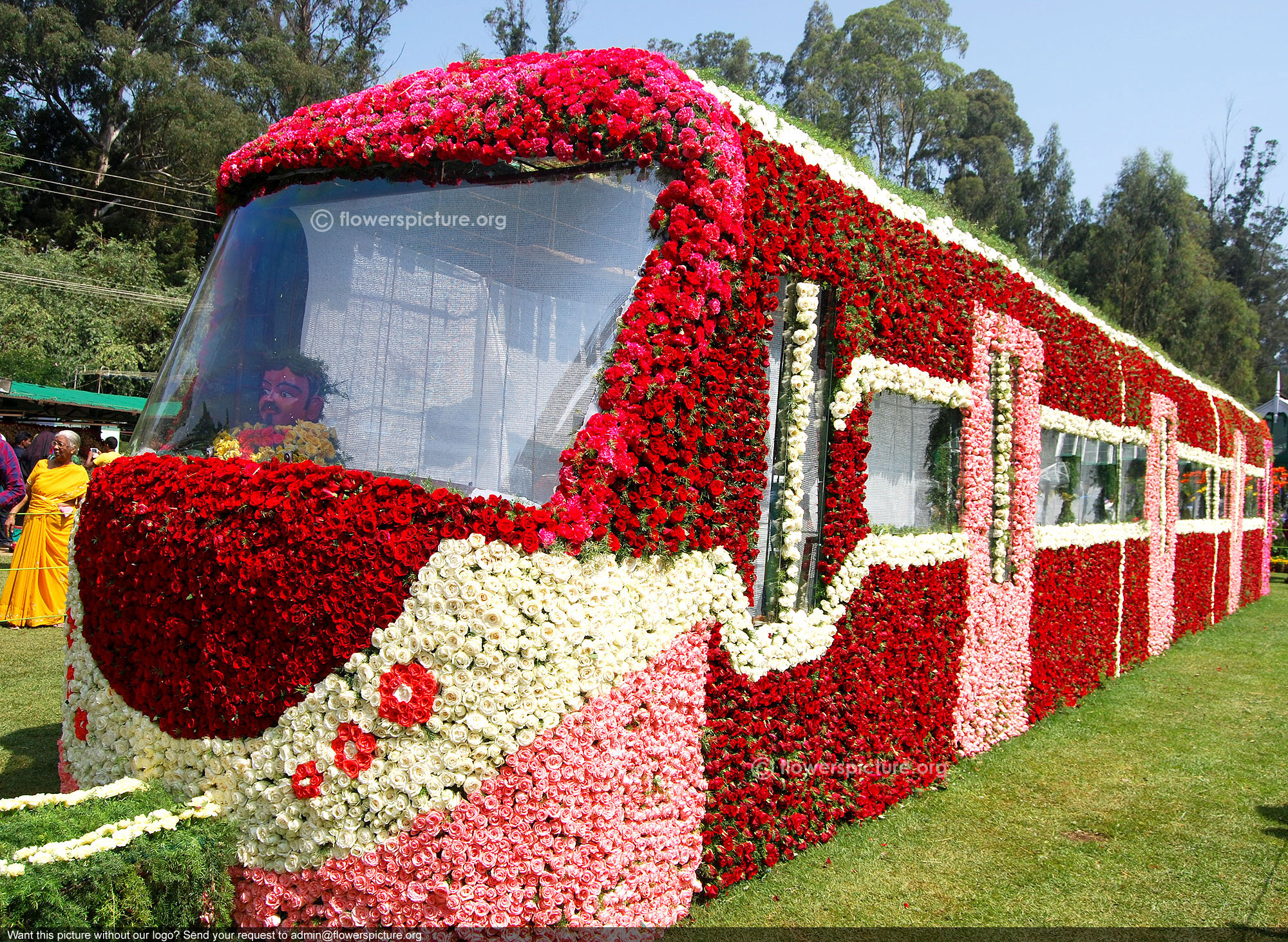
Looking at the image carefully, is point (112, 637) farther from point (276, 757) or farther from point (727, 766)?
point (727, 766)

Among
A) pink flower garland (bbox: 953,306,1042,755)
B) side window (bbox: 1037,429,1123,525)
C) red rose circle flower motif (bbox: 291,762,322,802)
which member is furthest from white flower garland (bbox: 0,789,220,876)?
side window (bbox: 1037,429,1123,525)

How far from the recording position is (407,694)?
11.2ft

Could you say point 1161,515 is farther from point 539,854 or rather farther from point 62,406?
point 62,406

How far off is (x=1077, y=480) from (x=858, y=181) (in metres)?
5.12

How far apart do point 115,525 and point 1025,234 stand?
49.8 metres

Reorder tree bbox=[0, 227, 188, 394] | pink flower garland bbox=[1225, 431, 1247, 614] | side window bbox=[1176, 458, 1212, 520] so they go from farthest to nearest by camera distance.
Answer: tree bbox=[0, 227, 188, 394]
pink flower garland bbox=[1225, 431, 1247, 614]
side window bbox=[1176, 458, 1212, 520]

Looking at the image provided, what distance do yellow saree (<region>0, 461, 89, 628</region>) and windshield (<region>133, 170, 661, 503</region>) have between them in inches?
268

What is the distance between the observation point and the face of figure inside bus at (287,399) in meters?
4.04

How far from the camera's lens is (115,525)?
13.1 feet

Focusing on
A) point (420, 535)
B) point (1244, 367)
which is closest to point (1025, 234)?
point (1244, 367)

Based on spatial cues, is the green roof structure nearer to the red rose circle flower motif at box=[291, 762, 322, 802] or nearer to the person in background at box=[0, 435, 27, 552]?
the person in background at box=[0, 435, 27, 552]

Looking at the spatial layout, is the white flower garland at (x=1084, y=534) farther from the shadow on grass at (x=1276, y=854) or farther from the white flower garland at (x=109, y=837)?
the white flower garland at (x=109, y=837)

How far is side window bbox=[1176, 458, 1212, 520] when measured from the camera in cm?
1348

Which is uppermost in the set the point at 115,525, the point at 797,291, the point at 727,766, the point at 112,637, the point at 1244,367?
the point at 1244,367
